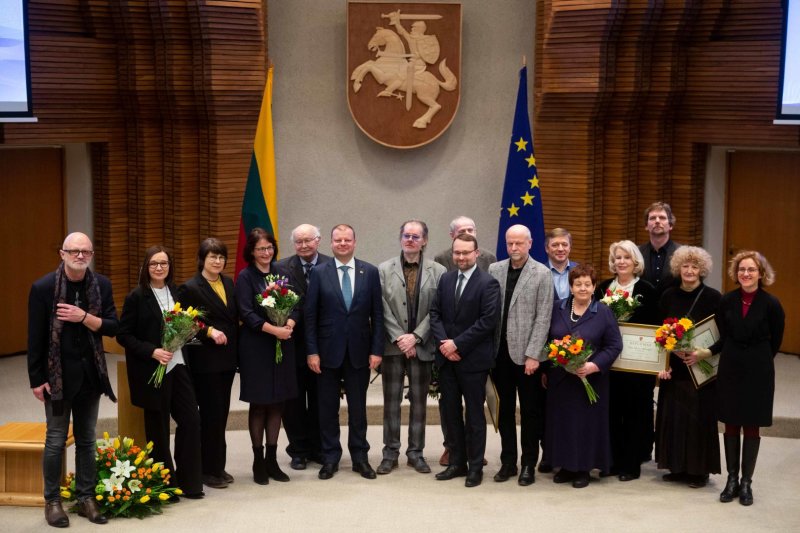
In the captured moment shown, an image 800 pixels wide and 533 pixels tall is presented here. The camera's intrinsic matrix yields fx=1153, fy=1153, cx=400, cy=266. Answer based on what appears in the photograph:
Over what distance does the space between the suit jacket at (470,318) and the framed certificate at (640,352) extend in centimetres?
72

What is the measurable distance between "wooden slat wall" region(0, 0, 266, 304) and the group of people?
254cm

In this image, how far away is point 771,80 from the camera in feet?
28.6

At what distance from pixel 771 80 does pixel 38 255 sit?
241 inches

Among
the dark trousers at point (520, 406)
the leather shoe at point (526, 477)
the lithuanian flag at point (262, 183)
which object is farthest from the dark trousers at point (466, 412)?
the lithuanian flag at point (262, 183)

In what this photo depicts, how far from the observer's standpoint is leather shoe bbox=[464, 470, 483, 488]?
653cm

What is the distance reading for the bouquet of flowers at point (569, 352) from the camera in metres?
6.20

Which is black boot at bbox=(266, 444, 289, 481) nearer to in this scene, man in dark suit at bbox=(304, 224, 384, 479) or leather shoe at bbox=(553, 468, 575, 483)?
man in dark suit at bbox=(304, 224, 384, 479)

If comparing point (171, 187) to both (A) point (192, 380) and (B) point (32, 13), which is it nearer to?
(B) point (32, 13)

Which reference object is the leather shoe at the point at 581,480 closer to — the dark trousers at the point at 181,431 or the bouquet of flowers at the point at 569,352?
the bouquet of flowers at the point at 569,352

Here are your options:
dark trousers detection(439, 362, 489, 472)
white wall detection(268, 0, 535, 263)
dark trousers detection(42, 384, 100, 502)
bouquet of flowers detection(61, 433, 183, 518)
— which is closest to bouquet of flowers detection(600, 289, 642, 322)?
dark trousers detection(439, 362, 489, 472)

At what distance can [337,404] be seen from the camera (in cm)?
669

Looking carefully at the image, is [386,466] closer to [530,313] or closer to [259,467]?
[259,467]

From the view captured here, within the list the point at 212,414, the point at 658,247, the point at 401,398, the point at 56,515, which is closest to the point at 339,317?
the point at 401,398

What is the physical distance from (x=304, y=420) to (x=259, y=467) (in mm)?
469
